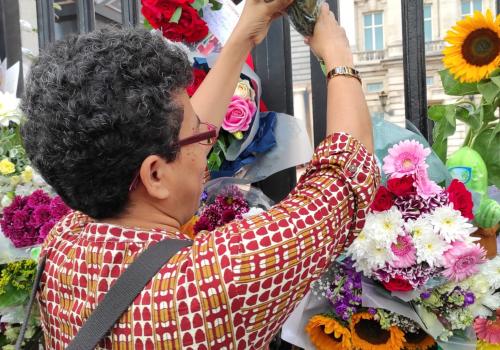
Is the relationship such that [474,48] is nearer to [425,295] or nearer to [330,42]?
[330,42]

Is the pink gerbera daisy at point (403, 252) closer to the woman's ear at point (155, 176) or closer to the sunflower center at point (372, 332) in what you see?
the sunflower center at point (372, 332)

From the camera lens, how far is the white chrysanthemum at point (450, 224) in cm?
97

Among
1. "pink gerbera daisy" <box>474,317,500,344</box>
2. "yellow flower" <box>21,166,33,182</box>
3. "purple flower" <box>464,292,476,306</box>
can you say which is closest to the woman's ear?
"purple flower" <box>464,292,476,306</box>

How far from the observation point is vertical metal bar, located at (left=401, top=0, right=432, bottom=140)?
4.29 feet

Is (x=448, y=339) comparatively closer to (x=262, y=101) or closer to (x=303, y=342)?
(x=303, y=342)

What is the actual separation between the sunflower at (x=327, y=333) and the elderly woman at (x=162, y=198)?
0.30 meters


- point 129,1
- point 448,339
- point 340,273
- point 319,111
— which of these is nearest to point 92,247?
point 340,273

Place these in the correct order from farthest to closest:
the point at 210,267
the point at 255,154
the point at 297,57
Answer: the point at 297,57 < the point at 255,154 < the point at 210,267

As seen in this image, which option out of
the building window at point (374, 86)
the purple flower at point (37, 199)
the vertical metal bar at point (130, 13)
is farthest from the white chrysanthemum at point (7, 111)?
the building window at point (374, 86)

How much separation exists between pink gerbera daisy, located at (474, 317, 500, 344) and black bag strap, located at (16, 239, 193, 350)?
0.72 m

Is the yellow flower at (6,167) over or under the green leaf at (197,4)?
under

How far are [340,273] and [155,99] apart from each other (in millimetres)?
548

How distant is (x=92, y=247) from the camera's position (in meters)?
0.79

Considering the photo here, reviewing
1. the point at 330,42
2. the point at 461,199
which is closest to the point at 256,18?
the point at 330,42
